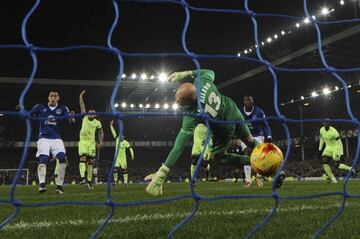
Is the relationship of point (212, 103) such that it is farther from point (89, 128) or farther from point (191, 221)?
→ point (89, 128)

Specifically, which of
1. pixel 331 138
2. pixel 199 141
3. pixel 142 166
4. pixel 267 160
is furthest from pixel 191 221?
pixel 142 166

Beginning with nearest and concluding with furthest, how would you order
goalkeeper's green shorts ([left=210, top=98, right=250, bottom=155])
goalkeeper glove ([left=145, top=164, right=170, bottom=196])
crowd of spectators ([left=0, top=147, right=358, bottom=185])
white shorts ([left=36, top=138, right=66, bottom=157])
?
1. goalkeeper's green shorts ([left=210, top=98, right=250, bottom=155])
2. goalkeeper glove ([left=145, top=164, right=170, bottom=196])
3. white shorts ([left=36, top=138, right=66, bottom=157])
4. crowd of spectators ([left=0, top=147, right=358, bottom=185])

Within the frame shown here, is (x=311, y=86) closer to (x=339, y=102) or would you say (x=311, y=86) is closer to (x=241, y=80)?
(x=339, y=102)

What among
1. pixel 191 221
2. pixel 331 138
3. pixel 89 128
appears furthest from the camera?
pixel 331 138

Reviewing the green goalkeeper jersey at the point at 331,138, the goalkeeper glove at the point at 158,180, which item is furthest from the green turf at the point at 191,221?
the green goalkeeper jersey at the point at 331,138

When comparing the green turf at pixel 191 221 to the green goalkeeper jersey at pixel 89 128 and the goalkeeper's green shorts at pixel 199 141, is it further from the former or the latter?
the green goalkeeper jersey at pixel 89 128

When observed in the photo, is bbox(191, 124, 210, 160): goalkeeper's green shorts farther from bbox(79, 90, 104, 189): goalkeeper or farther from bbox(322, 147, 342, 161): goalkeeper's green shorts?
bbox(322, 147, 342, 161): goalkeeper's green shorts

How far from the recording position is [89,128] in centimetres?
1267

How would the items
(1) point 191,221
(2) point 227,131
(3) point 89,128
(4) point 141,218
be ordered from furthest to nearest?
(3) point 89,128 < (2) point 227,131 < (4) point 141,218 < (1) point 191,221

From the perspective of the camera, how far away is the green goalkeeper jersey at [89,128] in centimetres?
1244

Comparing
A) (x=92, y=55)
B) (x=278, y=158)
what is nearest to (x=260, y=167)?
(x=278, y=158)

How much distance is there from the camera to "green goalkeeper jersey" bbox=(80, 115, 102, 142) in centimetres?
1244

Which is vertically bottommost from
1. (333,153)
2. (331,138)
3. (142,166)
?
(142,166)

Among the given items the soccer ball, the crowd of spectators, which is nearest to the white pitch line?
the soccer ball
